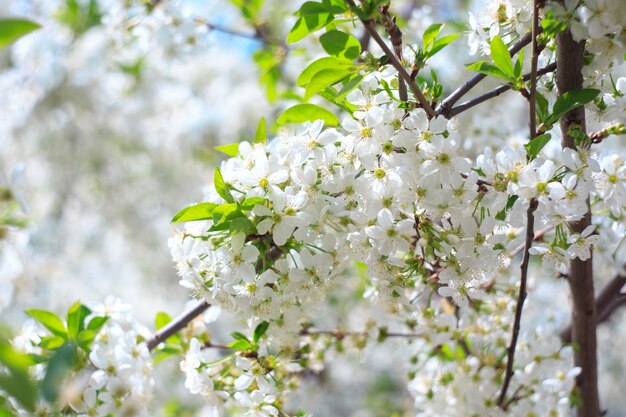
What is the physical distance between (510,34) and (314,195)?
1.72ft

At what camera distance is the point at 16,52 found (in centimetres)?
431

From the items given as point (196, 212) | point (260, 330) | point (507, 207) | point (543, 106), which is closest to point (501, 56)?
point (543, 106)

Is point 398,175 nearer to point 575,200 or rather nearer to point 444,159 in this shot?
point 444,159

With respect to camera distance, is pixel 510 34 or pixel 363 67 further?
pixel 510 34

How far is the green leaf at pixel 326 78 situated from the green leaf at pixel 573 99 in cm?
38

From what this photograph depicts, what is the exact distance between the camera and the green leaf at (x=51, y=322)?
1442mm

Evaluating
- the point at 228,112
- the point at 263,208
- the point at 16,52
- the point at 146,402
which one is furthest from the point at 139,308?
the point at 263,208

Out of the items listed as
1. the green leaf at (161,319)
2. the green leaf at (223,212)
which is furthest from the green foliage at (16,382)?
the green leaf at (161,319)

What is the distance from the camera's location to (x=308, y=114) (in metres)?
1.31

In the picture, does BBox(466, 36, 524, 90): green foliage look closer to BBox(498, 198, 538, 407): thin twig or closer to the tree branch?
BBox(498, 198, 538, 407): thin twig

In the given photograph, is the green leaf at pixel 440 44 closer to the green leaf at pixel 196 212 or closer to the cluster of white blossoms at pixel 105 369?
the green leaf at pixel 196 212

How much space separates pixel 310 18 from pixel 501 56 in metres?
0.35

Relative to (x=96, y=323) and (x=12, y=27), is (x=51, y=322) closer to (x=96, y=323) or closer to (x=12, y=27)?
(x=96, y=323)

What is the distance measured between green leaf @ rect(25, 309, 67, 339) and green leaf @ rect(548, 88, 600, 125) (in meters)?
1.14
